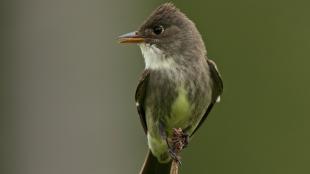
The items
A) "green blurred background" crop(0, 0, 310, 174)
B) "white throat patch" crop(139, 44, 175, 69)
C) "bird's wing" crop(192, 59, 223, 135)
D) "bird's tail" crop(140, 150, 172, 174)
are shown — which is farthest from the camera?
"green blurred background" crop(0, 0, 310, 174)

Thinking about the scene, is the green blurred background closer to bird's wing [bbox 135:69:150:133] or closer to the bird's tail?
the bird's tail

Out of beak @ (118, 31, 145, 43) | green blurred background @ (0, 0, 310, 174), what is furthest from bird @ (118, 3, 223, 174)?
green blurred background @ (0, 0, 310, 174)

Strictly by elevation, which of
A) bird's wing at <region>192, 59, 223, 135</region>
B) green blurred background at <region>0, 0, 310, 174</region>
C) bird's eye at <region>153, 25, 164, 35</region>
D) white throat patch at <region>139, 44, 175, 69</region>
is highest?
bird's eye at <region>153, 25, 164, 35</region>

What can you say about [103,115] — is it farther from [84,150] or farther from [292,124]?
[292,124]

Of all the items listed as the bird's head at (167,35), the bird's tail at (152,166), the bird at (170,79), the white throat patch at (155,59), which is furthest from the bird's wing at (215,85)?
the bird's tail at (152,166)

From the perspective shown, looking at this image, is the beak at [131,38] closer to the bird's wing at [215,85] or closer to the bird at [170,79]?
the bird at [170,79]
